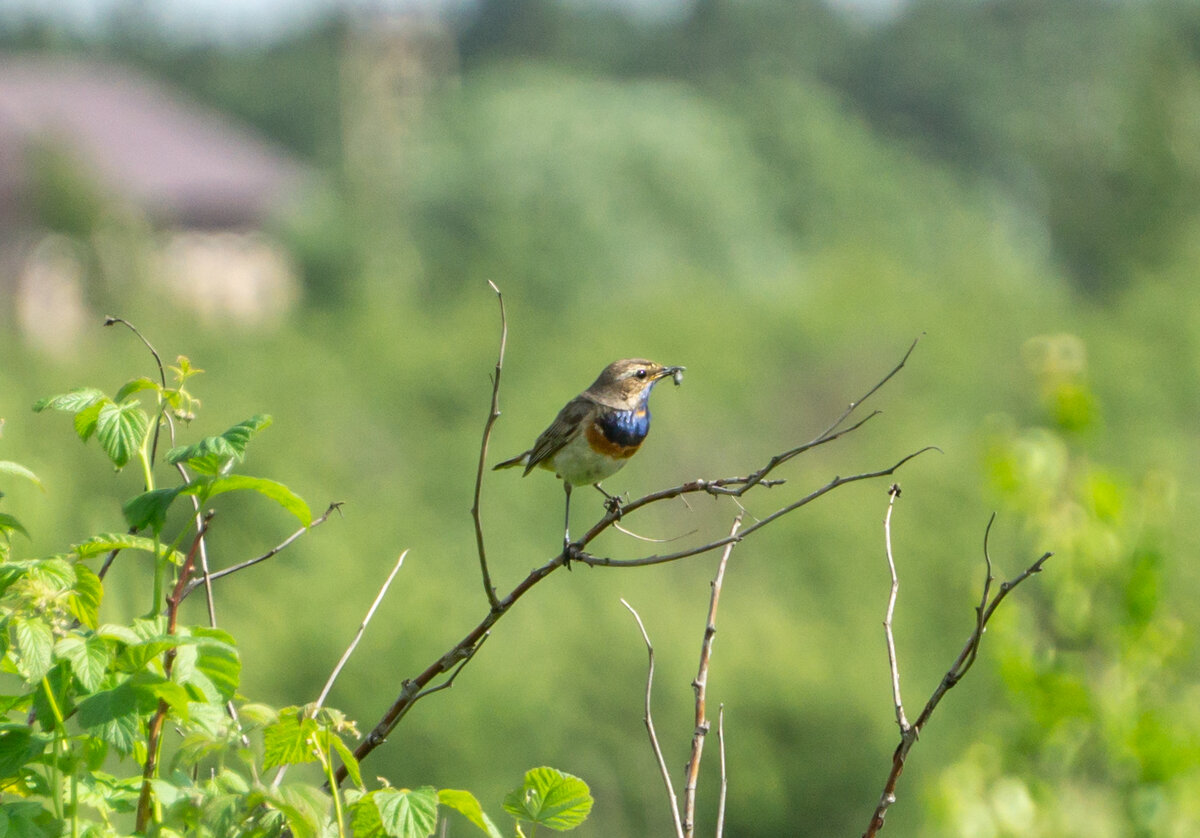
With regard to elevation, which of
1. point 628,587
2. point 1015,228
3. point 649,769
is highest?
point 1015,228

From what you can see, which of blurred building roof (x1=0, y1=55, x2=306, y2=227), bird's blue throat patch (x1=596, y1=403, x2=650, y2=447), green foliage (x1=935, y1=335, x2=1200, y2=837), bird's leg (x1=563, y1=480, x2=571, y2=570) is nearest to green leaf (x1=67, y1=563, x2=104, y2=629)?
bird's leg (x1=563, y1=480, x2=571, y2=570)

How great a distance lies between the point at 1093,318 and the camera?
4091cm

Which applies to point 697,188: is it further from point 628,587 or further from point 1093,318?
point 628,587

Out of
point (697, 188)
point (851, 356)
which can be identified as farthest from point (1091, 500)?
point (697, 188)

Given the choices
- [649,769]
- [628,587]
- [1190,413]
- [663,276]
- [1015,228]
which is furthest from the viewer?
[1015,228]

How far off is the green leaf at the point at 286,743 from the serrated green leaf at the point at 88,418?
414mm

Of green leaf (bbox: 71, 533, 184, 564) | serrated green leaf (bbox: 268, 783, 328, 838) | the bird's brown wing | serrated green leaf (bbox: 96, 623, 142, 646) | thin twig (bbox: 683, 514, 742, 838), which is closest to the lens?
serrated green leaf (bbox: 268, 783, 328, 838)

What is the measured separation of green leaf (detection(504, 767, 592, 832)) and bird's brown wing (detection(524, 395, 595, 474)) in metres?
2.25

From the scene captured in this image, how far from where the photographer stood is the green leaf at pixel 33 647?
1.59 meters

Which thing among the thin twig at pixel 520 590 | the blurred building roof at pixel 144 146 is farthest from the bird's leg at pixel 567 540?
the blurred building roof at pixel 144 146

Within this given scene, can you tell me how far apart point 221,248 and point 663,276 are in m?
20.3

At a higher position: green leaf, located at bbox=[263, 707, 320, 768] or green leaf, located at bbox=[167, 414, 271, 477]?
green leaf, located at bbox=[167, 414, 271, 477]

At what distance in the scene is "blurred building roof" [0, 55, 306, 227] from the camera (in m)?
56.2

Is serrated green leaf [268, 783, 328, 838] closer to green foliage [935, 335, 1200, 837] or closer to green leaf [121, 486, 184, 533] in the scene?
green leaf [121, 486, 184, 533]
